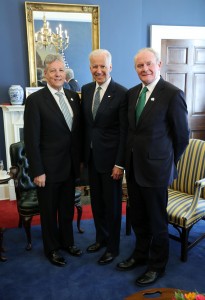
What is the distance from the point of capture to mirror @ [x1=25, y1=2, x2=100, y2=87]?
3324mm

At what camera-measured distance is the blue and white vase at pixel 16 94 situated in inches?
131

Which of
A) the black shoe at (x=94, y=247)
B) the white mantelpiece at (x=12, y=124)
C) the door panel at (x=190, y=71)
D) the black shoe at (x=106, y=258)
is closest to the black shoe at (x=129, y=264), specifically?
the black shoe at (x=106, y=258)

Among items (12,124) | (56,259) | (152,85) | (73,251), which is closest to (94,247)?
(73,251)

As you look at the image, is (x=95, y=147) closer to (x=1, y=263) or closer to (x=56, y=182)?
(x=56, y=182)

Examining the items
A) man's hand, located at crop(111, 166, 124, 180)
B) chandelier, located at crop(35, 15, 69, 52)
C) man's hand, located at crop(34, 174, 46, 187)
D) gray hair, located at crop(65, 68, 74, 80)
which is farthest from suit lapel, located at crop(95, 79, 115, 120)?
chandelier, located at crop(35, 15, 69, 52)

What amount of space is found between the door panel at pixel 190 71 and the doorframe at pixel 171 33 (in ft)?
0.21

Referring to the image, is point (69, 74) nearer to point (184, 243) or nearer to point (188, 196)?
point (188, 196)

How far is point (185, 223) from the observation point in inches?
85.7

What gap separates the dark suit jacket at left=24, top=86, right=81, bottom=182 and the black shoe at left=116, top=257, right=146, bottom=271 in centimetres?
78

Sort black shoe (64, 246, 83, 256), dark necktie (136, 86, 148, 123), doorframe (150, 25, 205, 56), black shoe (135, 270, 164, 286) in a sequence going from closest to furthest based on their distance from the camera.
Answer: dark necktie (136, 86, 148, 123), black shoe (135, 270, 164, 286), black shoe (64, 246, 83, 256), doorframe (150, 25, 205, 56)

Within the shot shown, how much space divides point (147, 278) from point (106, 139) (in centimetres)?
100

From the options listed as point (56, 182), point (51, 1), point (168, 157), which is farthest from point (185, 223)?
point (51, 1)

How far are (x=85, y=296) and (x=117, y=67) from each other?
2.68 m

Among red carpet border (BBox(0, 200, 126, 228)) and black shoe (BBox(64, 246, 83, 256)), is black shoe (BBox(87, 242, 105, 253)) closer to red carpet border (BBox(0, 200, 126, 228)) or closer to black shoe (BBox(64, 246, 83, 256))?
black shoe (BBox(64, 246, 83, 256))
